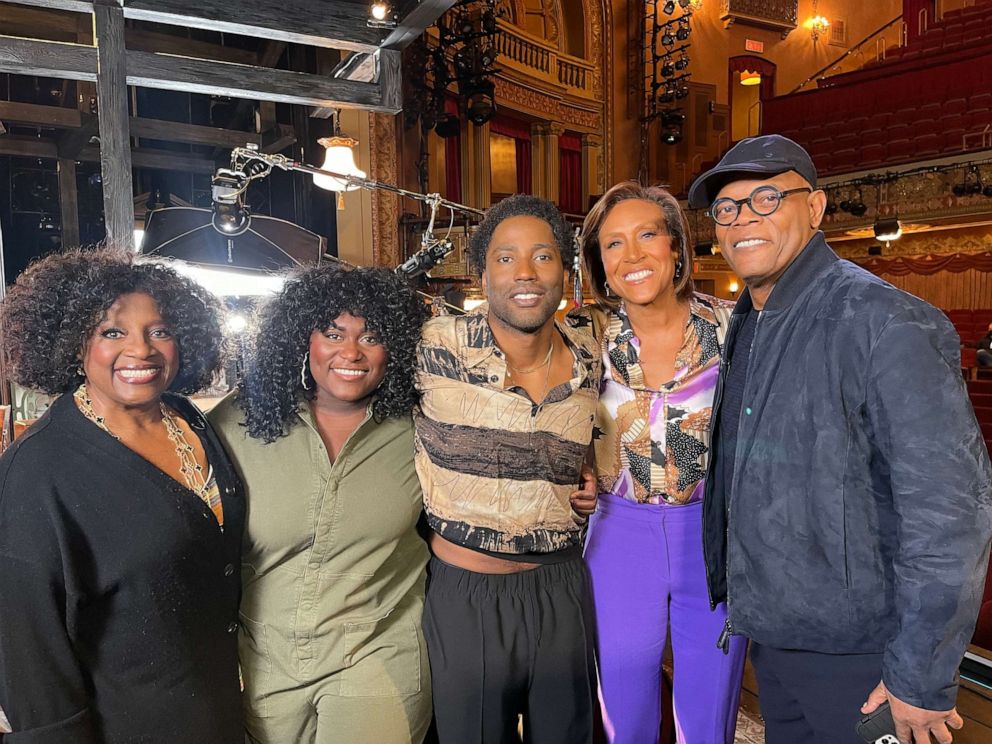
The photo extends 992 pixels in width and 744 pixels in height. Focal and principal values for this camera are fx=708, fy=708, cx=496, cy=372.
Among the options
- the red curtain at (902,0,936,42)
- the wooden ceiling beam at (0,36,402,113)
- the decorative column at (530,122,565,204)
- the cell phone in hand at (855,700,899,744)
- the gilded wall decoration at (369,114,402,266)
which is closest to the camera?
the cell phone in hand at (855,700,899,744)

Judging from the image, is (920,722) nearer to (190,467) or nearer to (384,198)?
(190,467)

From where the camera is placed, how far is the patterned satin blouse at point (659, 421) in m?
1.98

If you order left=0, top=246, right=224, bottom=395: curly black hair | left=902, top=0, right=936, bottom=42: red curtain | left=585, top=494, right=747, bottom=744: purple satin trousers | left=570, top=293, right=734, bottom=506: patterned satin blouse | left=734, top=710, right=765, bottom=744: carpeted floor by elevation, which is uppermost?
left=902, top=0, right=936, bottom=42: red curtain

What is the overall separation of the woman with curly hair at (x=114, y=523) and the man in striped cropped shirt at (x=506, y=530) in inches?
19.8

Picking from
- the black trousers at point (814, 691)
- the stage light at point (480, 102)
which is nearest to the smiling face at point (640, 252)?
the black trousers at point (814, 691)

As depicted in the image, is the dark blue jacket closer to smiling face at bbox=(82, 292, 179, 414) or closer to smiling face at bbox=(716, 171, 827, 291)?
smiling face at bbox=(716, 171, 827, 291)

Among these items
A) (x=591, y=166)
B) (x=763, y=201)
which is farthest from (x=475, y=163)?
(x=763, y=201)

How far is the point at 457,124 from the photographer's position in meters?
9.97

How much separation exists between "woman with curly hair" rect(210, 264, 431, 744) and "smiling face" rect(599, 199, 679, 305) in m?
0.68

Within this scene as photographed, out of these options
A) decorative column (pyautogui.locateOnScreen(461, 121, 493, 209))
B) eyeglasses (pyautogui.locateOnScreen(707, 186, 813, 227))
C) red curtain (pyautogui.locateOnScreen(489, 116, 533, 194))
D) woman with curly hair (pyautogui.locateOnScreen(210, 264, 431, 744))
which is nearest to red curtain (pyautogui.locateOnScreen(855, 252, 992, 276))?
red curtain (pyautogui.locateOnScreen(489, 116, 533, 194))

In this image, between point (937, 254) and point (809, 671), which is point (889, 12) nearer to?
point (937, 254)

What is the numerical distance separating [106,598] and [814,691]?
1.45 m

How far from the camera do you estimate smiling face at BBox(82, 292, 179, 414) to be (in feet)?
4.74

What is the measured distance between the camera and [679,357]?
2.04 meters
